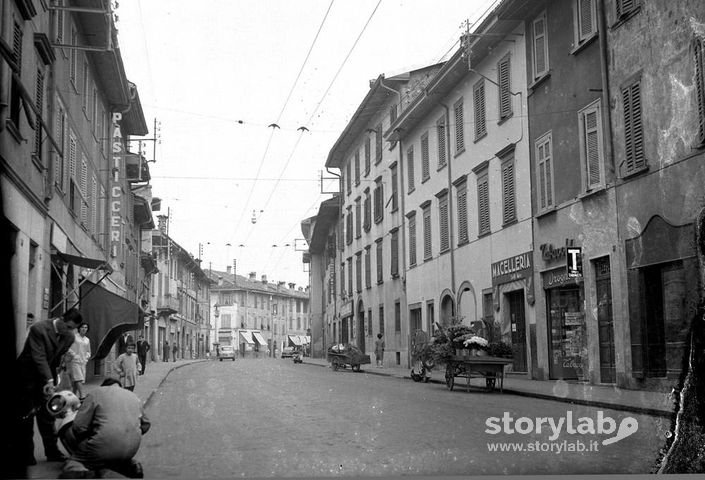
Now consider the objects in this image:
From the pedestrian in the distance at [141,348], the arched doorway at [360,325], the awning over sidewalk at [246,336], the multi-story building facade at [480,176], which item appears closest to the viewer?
the multi-story building facade at [480,176]

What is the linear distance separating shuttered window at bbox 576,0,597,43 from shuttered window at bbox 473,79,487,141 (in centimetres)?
91

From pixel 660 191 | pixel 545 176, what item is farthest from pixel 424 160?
pixel 660 191

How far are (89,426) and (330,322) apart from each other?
114 ft

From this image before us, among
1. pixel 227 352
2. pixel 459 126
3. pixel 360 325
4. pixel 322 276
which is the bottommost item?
pixel 227 352

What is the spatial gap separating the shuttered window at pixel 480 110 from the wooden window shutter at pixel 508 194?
0.70m

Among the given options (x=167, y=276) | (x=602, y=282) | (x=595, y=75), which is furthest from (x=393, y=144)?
(x=602, y=282)

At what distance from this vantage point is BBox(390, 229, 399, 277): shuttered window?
50.3ft

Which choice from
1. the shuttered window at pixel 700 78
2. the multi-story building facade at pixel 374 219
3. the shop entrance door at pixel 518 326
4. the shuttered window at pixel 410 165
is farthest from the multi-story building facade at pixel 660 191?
the shuttered window at pixel 410 165

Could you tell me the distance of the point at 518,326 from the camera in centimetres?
938

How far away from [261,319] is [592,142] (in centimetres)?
6064

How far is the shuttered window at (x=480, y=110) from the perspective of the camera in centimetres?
618

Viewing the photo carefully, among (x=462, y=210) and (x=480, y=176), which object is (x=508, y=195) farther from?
(x=462, y=210)

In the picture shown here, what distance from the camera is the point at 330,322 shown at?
38.9 m

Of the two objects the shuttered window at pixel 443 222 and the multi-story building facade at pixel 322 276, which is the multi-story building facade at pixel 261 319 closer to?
the multi-story building facade at pixel 322 276
